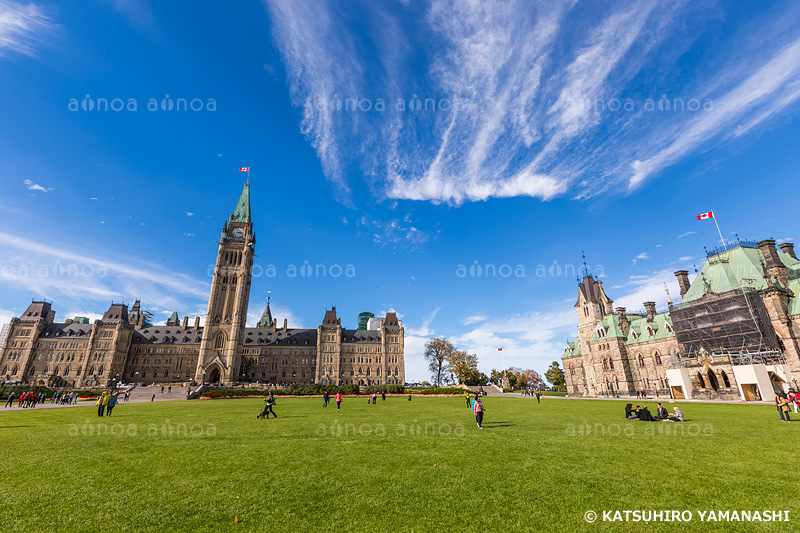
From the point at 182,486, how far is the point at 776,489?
47.3 ft

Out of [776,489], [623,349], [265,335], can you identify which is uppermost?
[265,335]

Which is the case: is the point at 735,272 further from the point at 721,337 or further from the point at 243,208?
the point at 243,208

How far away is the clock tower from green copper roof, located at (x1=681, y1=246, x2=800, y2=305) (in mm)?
99022

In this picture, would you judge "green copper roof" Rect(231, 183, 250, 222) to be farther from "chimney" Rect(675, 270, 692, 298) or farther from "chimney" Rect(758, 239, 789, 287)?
"chimney" Rect(758, 239, 789, 287)

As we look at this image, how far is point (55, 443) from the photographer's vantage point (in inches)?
519

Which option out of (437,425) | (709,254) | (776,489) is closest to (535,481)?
(776,489)

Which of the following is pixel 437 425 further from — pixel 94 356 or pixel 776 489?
pixel 94 356

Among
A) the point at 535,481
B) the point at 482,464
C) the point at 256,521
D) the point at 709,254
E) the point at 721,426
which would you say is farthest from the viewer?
the point at 709,254

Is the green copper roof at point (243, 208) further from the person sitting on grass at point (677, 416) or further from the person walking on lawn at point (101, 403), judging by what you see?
the person sitting on grass at point (677, 416)

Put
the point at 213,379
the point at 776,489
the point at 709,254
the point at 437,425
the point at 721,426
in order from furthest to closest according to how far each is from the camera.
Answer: the point at 213,379 < the point at 709,254 < the point at 437,425 < the point at 721,426 < the point at 776,489

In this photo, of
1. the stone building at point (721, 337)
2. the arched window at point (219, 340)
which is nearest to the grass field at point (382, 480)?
the stone building at point (721, 337)

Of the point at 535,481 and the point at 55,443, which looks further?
the point at 55,443

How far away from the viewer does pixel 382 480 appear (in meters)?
8.98

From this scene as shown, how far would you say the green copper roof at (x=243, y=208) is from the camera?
10894cm
